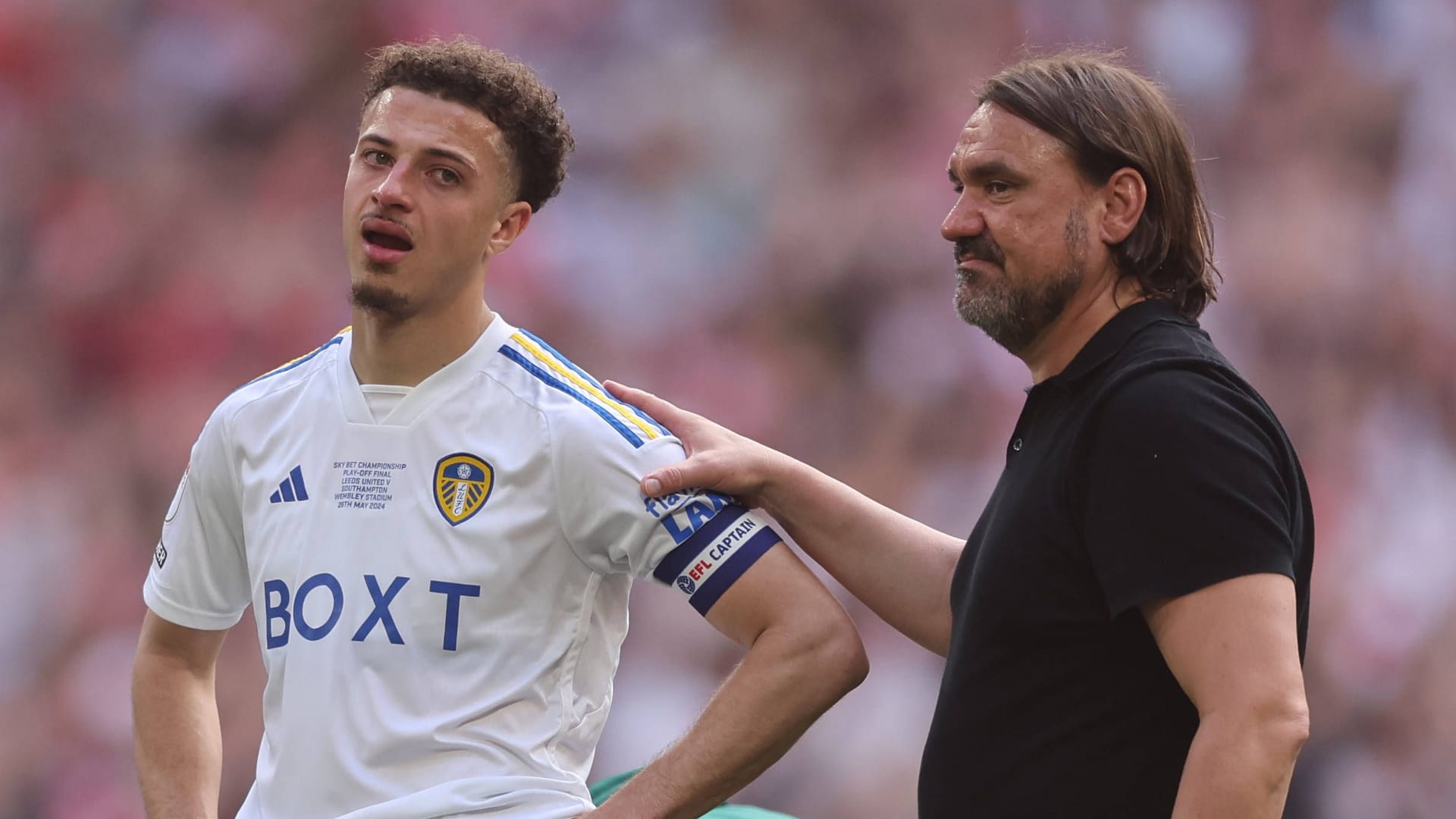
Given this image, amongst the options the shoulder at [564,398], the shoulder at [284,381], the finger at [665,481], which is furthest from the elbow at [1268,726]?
the shoulder at [284,381]

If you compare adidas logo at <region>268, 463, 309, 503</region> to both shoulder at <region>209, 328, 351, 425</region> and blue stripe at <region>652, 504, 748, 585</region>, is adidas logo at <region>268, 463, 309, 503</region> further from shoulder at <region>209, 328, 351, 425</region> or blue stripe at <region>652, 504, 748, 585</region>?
blue stripe at <region>652, 504, 748, 585</region>

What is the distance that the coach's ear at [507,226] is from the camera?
2922 mm

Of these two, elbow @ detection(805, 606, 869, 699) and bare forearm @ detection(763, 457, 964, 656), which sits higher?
bare forearm @ detection(763, 457, 964, 656)

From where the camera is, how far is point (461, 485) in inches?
105

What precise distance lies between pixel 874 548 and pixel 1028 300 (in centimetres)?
72

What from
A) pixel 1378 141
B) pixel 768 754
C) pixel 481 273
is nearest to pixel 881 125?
pixel 1378 141

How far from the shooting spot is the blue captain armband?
2623mm

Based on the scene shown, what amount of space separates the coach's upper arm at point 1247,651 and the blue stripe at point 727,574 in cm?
79

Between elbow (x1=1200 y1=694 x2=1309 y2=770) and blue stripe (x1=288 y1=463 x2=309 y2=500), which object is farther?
blue stripe (x1=288 y1=463 x2=309 y2=500)

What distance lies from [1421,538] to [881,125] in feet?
10.2

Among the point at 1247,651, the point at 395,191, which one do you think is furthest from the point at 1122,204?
the point at 395,191

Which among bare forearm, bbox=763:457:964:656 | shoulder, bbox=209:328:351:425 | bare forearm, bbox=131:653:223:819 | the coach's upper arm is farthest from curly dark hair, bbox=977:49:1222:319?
bare forearm, bbox=131:653:223:819

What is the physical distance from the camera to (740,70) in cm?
712

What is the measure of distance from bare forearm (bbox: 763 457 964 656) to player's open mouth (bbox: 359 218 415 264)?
0.83 metres
